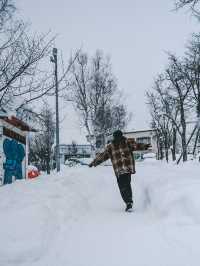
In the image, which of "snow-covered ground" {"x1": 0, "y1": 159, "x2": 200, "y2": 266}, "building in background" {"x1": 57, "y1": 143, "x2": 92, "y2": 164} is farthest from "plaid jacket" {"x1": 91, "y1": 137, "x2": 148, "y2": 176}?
"building in background" {"x1": 57, "y1": 143, "x2": 92, "y2": 164}

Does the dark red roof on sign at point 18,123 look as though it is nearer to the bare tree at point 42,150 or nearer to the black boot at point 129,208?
the black boot at point 129,208

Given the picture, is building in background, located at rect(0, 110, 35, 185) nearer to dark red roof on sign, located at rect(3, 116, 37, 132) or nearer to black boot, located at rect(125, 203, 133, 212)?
dark red roof on sign, located at rect(3, 116, 37, 132)

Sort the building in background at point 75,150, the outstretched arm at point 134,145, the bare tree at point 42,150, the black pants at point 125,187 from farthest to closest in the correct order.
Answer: the building in background at point 75,150 → the bare tree at point 42,150 → the outstretched arm at point 134,145 → the black pants at point 125,187

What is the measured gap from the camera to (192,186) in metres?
6.21

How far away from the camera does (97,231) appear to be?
5.39m

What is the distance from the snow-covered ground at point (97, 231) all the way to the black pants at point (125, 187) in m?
0.30

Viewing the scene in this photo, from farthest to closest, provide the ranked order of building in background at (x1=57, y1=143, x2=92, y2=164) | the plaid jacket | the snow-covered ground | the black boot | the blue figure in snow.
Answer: building in background at (x1=57, y1=143, x2=92, y2=164)
the blue figure in snow
the plaid jacket
the black boot
the snow-covered ground

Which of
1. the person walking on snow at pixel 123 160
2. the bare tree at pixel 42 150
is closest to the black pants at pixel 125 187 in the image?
the person walking on snow at pixel 123 160

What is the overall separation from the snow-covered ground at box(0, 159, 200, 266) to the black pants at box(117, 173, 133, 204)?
302mm

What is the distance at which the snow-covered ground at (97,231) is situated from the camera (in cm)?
395

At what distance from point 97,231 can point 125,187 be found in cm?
227

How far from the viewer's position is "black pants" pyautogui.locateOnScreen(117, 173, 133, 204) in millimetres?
7484

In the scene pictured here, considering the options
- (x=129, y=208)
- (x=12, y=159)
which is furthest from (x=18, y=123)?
(x=129, y=208)

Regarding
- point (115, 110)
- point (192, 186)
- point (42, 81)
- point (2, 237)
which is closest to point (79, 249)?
point (2, 237)
